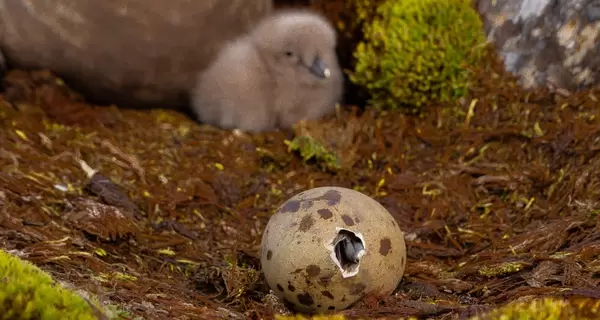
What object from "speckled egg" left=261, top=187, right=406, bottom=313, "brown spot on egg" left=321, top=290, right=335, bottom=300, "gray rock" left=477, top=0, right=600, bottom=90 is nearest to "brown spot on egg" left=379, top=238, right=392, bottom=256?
"speckled egg" left=261, top=187, right=406, bottom=313

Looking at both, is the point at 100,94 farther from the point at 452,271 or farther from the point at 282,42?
the point at 452,271

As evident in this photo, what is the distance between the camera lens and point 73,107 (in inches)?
178

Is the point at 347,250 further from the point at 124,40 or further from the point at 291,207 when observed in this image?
the point at 124,40

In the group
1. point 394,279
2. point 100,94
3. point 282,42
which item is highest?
point 282,42

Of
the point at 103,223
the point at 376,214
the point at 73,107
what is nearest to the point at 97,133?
the point at 73,107

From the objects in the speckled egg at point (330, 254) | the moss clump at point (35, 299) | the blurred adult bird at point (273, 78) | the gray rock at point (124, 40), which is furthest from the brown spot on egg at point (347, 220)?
the gray rock at point (124, 40)

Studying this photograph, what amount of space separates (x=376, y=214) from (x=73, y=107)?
2758mm

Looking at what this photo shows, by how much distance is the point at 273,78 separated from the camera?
15.8 feet

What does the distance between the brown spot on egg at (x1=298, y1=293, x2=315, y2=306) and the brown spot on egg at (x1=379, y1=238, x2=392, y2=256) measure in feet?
0.99

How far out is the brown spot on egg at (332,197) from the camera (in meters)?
2.50

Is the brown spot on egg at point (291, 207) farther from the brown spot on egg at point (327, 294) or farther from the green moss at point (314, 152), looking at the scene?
the green moss at point (314, 152)

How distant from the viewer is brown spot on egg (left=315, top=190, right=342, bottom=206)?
2.50 meters

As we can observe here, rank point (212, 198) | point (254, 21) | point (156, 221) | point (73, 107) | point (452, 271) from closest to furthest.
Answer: point (452, 271)
point (156, 221)
point (212, 198)
point (73, 107)
point (254, 21)

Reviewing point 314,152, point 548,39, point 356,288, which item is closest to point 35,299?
point 356,288
